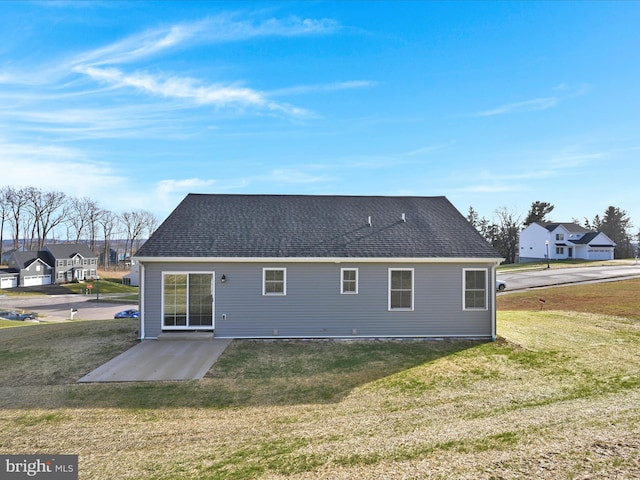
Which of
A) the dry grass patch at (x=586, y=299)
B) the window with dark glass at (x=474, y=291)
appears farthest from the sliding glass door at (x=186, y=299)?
the dry grass patch at (x=586, y=299)

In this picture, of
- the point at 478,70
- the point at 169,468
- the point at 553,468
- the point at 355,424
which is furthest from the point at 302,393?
the point at 478,70

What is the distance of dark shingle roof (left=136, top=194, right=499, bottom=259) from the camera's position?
11.7m

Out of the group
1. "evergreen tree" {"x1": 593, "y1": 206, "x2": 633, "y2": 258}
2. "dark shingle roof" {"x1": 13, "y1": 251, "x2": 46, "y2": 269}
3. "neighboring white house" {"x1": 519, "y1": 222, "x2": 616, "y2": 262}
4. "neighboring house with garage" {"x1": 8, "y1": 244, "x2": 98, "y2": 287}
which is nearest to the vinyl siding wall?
"neighboring white house" {"x1": 519, "y1": 222, "x2": 616, "y2": 262}

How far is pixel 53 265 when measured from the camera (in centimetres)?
5562

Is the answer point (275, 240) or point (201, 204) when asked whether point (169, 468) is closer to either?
point (275, 240)

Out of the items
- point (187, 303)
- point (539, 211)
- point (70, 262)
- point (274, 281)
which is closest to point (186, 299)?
point (187, 303)

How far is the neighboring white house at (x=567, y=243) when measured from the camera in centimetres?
5016

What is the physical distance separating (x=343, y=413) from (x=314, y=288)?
5540 millimetres

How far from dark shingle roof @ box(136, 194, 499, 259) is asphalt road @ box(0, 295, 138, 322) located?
72.3ft

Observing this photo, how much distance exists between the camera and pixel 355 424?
5844mm

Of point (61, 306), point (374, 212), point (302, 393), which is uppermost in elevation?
point (374, 212)

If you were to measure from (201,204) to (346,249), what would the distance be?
22.1ft

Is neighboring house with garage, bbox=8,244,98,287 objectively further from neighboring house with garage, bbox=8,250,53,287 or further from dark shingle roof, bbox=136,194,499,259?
dark shingle roof, bbox=136,194,499,259

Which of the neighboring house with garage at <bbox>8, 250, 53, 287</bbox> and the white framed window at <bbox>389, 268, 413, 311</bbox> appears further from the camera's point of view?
the neighboring house with garage at <bbox>8, 250, 53, 287</bbox>
